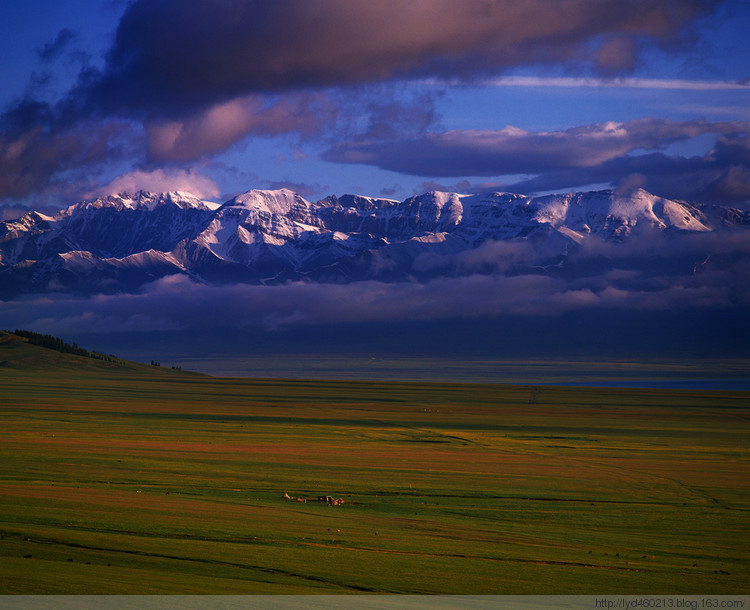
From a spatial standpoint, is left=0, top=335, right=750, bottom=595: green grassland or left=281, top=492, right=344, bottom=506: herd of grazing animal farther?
left=281, top=492, right=344, bottom=506: herd of grazing animal

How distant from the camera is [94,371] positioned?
19238 centimetres

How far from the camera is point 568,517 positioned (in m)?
36.7

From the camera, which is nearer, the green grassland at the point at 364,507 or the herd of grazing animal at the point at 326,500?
the green grassland at the point at 364,507

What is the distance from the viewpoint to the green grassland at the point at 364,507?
24.5 m

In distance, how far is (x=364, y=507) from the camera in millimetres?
37688

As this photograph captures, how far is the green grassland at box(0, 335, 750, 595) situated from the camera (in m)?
24.5

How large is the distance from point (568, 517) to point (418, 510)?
6.58m

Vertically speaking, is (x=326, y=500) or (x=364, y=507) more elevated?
(x=326, y=500)

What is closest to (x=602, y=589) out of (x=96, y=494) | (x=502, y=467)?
(x=96, y=494)

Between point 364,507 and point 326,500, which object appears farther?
point 326,500
